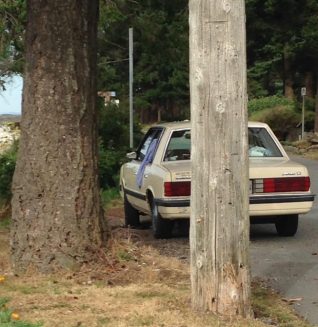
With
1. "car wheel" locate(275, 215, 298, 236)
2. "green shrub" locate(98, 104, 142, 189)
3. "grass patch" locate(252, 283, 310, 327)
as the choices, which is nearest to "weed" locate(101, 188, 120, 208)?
"green shrub" locate(98, 104, 142, 189)

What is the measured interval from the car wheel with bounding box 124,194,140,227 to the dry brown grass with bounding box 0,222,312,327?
11.8ft

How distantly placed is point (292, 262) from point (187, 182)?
162 centimetres

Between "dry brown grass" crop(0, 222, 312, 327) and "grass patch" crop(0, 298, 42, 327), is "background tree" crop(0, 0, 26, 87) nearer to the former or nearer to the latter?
"dry brown grass" crop(0, 222, 312, 327)

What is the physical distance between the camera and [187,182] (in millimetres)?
8969

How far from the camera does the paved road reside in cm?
667

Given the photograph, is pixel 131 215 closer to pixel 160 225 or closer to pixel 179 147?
pixel 179 147

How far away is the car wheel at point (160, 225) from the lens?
30.6ft

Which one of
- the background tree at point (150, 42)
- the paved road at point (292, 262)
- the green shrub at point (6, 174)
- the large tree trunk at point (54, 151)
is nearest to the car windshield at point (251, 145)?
the paved road at point (292, 262)

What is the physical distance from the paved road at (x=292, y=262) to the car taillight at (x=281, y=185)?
2.30ft

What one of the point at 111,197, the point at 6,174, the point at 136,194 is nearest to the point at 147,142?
the point at 136,194

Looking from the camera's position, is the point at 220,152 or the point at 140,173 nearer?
the point at 220,152

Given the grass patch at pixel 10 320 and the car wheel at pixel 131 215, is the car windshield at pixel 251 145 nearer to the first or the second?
the car wheel at pixel 131 215

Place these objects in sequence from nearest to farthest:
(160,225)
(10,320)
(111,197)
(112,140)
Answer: (10,320) < (160,225) < (111,197) < (112,140)

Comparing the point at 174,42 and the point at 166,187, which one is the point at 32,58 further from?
the point at 174,42
